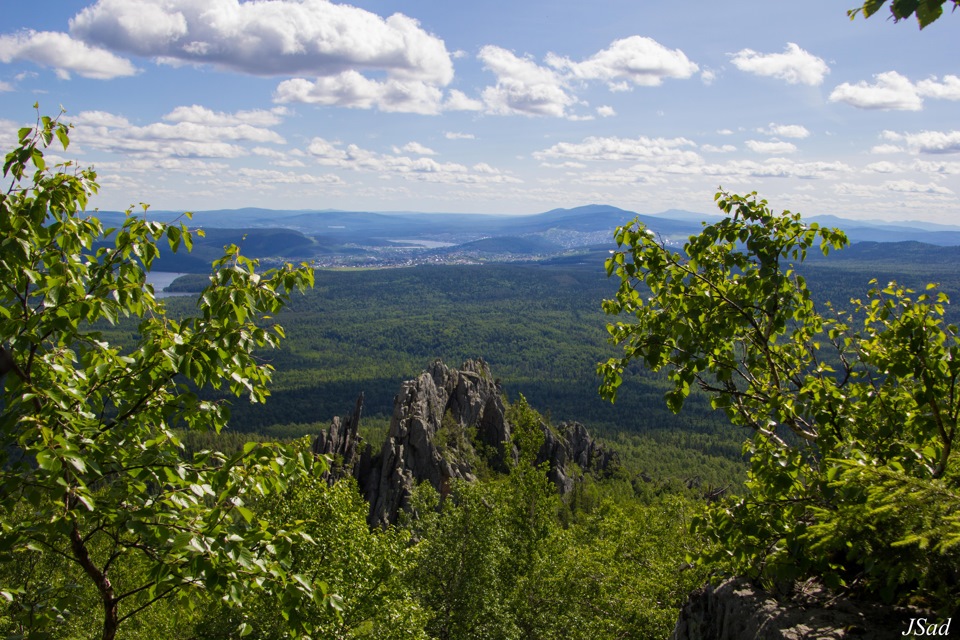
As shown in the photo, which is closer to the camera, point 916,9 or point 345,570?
point 916,9

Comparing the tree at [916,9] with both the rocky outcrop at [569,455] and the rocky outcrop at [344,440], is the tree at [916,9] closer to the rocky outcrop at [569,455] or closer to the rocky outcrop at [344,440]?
the rocky outcrop at [344,440]

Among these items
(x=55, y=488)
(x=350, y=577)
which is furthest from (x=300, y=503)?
(x=55, y=488)

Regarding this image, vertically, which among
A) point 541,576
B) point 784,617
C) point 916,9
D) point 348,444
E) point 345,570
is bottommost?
point 348,444

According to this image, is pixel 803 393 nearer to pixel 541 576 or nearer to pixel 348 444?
pixel 541 576

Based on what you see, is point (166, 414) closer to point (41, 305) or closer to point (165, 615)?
point (41, 305)

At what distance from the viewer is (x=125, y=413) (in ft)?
21.8

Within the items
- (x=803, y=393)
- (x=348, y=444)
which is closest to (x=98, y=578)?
(x=803, y=393)

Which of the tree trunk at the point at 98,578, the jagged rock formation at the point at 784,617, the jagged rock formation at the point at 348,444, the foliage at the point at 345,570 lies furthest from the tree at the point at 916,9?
the jagged rock formation at the point at 348,444

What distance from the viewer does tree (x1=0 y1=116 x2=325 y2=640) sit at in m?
5.73

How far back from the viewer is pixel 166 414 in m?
6.95

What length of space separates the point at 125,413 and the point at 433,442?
67.8m

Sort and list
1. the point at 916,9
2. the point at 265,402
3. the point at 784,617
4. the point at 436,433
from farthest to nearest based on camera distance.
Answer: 1. the point at 436,433
2. the point at 784,617
3. the point at 265,402
4. the point at 916,9

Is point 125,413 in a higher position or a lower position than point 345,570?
higher

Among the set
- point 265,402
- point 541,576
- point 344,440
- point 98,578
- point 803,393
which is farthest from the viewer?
point 344,440
